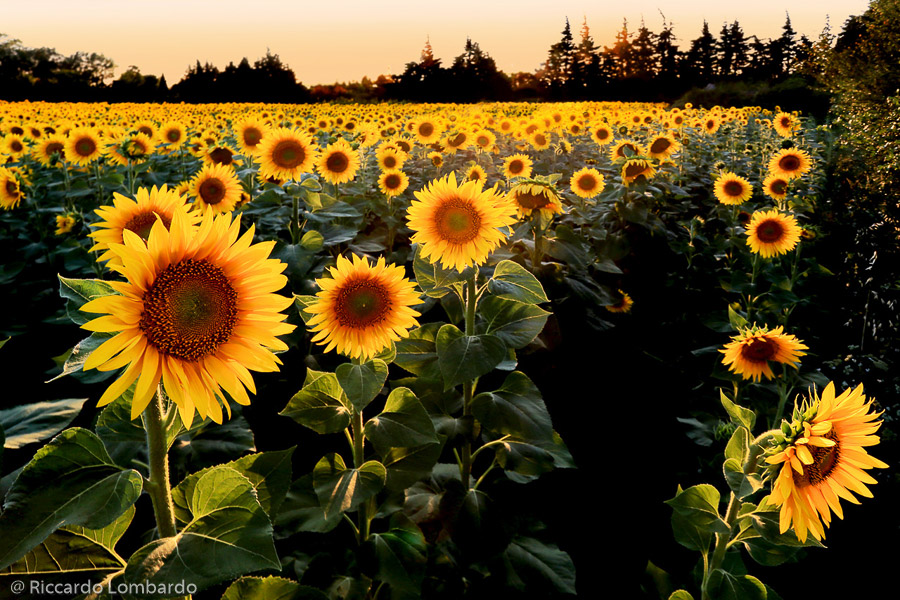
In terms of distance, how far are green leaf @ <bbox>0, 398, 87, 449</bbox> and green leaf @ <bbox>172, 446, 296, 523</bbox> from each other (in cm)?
26

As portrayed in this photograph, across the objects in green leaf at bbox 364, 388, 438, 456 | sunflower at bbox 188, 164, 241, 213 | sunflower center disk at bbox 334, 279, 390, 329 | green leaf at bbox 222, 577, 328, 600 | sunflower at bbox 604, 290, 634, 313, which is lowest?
sunflower at bbox 604, 290, 634, 313

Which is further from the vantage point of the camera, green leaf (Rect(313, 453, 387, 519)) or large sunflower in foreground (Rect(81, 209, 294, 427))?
green leaf (Rect(313, 453, 387, 519))

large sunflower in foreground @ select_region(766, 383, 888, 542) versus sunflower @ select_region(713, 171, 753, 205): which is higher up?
sunflower @ select_region(713, 171, 753, 205)

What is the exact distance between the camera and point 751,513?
156 cm

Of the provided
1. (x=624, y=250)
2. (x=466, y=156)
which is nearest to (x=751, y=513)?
(x=624, y=250)

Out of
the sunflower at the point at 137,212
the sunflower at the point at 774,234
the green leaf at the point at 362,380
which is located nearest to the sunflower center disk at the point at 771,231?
the sunflower at the point at 774,234

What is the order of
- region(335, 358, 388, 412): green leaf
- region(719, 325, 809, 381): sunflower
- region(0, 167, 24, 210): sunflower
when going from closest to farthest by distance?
region(335, 358, 388, 412): green leaf
region(719, 325, 809, 381): sunflower
region(0, 167, 24, 210): sunflower

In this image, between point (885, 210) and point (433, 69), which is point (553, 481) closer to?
point (885, 210)

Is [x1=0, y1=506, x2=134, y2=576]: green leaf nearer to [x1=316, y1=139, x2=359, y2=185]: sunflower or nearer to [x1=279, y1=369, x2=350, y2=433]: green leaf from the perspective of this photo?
[x1=279, y1=369, x2=350, y2=433]: green leaf

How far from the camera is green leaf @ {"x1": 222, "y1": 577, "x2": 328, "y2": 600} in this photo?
1173 mm

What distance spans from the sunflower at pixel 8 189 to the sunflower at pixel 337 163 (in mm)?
2609

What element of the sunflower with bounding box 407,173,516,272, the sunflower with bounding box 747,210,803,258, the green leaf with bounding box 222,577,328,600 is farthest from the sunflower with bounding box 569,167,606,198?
the green leaf with bounding box 222,577,328,600

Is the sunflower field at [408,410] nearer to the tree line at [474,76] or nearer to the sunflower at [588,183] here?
the sunflower at [588,183]

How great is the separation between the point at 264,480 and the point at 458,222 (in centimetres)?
115
